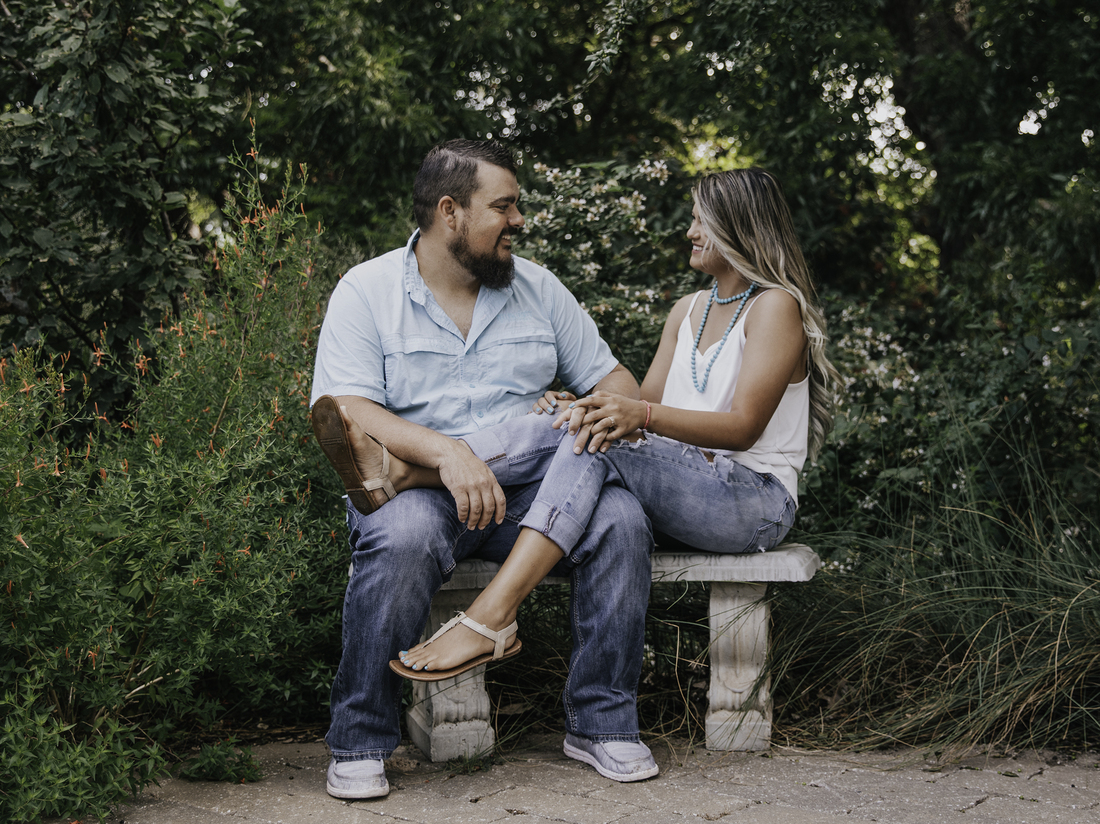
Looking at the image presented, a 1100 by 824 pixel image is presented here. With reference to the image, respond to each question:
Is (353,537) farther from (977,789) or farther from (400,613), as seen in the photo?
(977,789)

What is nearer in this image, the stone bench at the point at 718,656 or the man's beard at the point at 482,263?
the stone bench at the point at 718,656

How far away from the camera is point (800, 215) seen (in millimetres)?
6199

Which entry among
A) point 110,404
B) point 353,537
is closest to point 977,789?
point 353,537

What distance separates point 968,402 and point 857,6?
2.02 m

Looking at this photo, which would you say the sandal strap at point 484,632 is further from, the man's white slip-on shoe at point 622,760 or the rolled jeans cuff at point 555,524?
the man's white slip-on shoe at point 622,760

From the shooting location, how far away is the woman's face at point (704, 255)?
9.61ft

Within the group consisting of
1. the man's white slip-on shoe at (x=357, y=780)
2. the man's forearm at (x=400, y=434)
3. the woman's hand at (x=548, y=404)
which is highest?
the woman's hand at (x=548, y=404)

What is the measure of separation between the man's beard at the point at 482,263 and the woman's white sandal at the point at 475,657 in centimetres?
99

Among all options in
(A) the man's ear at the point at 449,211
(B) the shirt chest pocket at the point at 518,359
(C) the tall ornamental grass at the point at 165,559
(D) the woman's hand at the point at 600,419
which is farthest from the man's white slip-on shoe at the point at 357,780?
(A) the man's ear at the point at 449,211

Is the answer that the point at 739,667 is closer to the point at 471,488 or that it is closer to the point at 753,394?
the point at 753,394

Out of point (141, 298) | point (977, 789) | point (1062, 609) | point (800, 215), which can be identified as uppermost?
point (800, 215)

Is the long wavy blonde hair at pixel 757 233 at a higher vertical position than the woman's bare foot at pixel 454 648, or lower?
higher

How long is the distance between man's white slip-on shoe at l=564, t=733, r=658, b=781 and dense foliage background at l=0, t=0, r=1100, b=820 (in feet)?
1.17

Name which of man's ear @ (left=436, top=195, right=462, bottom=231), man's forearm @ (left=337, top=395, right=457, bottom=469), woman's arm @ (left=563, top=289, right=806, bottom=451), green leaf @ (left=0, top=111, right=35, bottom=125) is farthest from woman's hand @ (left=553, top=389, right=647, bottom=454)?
green leaf @ (left=0, top=111, right=35, bottom=125)
